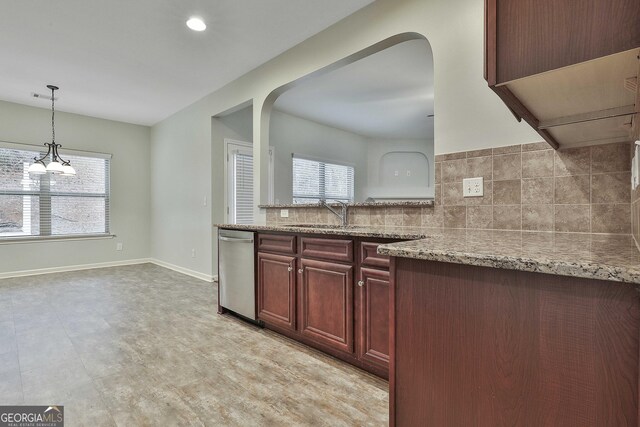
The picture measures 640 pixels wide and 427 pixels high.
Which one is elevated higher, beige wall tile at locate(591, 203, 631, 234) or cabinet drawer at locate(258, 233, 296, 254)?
beige wall tile at locate(591, 203, 631, 234)

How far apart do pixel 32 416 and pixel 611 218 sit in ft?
9.85

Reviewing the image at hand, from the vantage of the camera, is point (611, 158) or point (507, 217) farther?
point (507, 217)

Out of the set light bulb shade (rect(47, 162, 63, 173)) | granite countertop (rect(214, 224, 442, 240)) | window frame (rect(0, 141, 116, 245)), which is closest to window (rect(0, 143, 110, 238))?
window frame (rect(0, 141, 116, 245))

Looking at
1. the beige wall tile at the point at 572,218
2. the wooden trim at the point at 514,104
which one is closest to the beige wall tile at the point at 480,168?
the beige wall tile at the point at 572,218

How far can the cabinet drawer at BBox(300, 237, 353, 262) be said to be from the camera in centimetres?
204

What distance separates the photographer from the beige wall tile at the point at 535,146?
1747 millimetres

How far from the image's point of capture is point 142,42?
10.5 feet

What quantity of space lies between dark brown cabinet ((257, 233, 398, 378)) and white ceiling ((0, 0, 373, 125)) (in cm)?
190

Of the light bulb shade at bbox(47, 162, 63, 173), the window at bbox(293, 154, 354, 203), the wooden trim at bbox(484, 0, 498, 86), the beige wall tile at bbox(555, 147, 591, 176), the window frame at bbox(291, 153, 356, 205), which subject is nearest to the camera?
the wooden trim at bbox(484, 0, 498, 86)

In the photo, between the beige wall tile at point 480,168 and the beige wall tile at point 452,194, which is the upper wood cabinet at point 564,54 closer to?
the beige wall tile at point 480,168

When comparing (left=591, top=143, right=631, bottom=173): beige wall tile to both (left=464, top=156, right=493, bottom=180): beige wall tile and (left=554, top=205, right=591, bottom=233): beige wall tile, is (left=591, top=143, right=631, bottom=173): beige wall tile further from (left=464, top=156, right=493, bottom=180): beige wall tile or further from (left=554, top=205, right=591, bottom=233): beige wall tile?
(left=464, top=156, right=493, bottom=180): beige wall tile

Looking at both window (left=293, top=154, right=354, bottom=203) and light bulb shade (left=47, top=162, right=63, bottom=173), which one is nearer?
light bulb shade (left=47, top=162, right=63, bottom=173)

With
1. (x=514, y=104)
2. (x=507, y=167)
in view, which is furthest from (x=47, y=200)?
(x=514, y=104)

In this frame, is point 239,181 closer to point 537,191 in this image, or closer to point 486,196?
point 486,196
